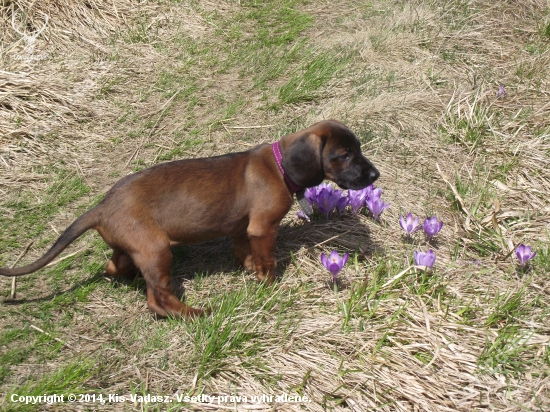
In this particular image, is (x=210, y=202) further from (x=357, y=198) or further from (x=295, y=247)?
(x=357, y=198)

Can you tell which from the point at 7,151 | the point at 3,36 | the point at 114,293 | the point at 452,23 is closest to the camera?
the point at 114,293

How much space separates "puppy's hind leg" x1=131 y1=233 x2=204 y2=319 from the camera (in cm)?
411

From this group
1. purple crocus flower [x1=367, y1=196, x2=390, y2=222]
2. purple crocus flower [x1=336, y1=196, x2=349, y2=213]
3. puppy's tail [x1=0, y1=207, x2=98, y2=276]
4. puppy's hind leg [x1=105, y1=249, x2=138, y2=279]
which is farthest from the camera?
purple crocus flower [x1=336, y1=196, x2=349, y2=213]

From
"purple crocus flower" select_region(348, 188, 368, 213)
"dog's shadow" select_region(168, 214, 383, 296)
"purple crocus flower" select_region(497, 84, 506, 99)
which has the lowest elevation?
"purple crocus flower" select_region(497, 84, 506, 99)

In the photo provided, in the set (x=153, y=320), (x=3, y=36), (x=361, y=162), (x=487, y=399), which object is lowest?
(x=487, y=399)

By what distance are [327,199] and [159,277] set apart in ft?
5.57

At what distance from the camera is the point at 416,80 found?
7.20 m

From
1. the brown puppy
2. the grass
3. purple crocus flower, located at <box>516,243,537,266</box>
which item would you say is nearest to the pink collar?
the brown puppy

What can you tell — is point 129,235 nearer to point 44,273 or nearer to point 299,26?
point 44,273

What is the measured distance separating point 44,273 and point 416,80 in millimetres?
4696

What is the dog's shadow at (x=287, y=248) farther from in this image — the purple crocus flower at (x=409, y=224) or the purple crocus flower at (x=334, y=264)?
the purple crocus flower at (x=334, y=264)

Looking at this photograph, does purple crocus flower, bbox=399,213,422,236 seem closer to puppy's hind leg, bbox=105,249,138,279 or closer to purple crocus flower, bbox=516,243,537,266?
purple crocus flower, bbox=516,243,537,266

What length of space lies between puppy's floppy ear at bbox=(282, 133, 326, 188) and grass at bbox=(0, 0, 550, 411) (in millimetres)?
741

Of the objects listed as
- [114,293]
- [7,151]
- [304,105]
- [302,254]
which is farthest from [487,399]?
[7,151]
